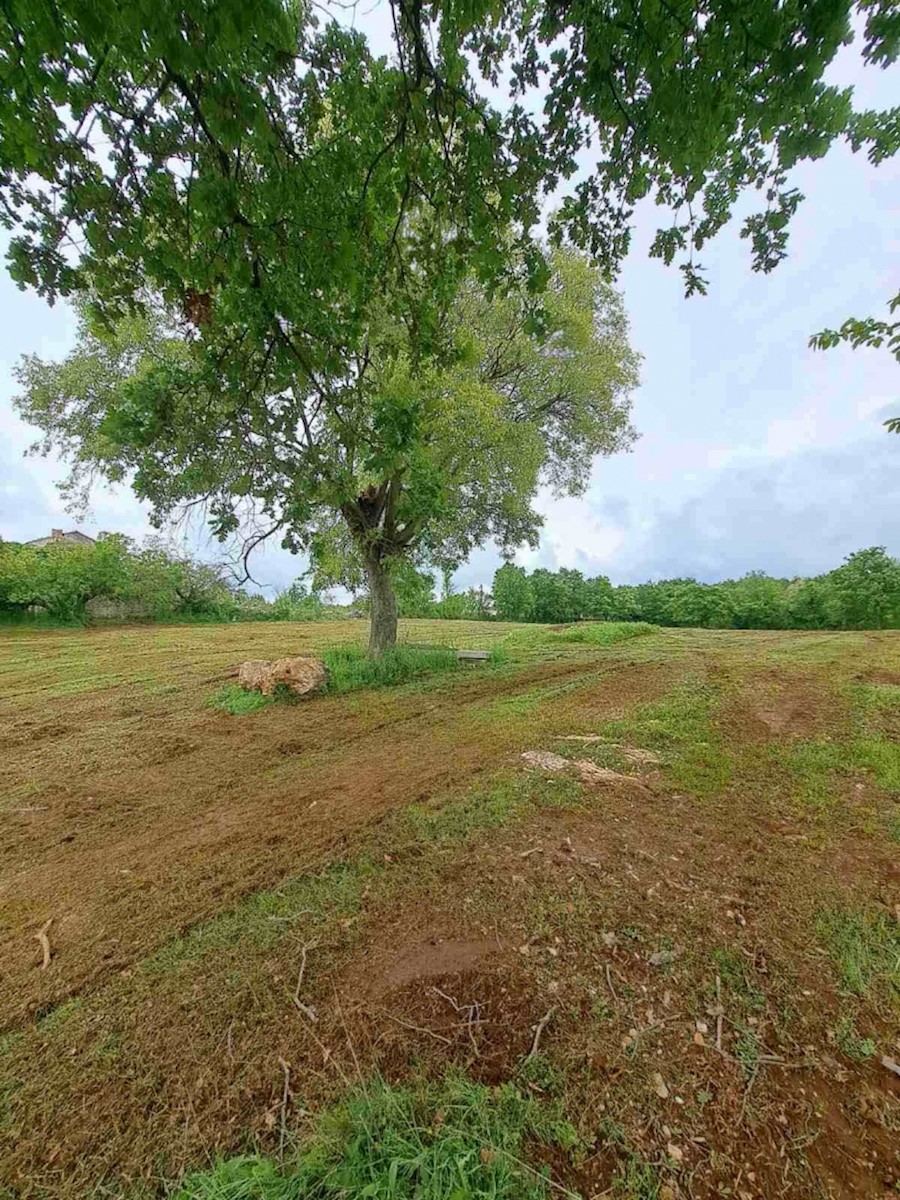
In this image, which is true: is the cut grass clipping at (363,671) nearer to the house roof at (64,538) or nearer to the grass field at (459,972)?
the grass field at (459,972)

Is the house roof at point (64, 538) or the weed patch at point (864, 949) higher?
the house roof at point (64, 538)

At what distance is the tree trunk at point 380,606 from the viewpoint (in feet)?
26.6

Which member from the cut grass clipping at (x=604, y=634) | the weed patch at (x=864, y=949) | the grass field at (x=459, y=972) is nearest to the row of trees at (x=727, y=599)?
the cut grass clipping at (x=604, y=634)

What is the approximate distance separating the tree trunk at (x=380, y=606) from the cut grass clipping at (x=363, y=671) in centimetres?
21

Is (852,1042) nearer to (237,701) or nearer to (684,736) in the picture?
(684,736)

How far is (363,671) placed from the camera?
737cm

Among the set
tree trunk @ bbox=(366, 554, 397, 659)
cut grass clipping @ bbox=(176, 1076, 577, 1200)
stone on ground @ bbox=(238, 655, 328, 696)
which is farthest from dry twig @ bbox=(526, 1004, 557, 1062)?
tree trunk @ bbox=(366, 554, 397, 659)

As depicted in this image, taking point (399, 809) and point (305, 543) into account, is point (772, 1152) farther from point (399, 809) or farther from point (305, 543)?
point (305, 543)

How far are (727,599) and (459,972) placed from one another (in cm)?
1845

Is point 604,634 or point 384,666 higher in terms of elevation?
point 604,634

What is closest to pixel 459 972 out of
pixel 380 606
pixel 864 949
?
pixel 864 949

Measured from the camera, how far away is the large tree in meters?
4.28

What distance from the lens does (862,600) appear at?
14008 millimetres

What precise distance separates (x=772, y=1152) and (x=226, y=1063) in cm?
161
